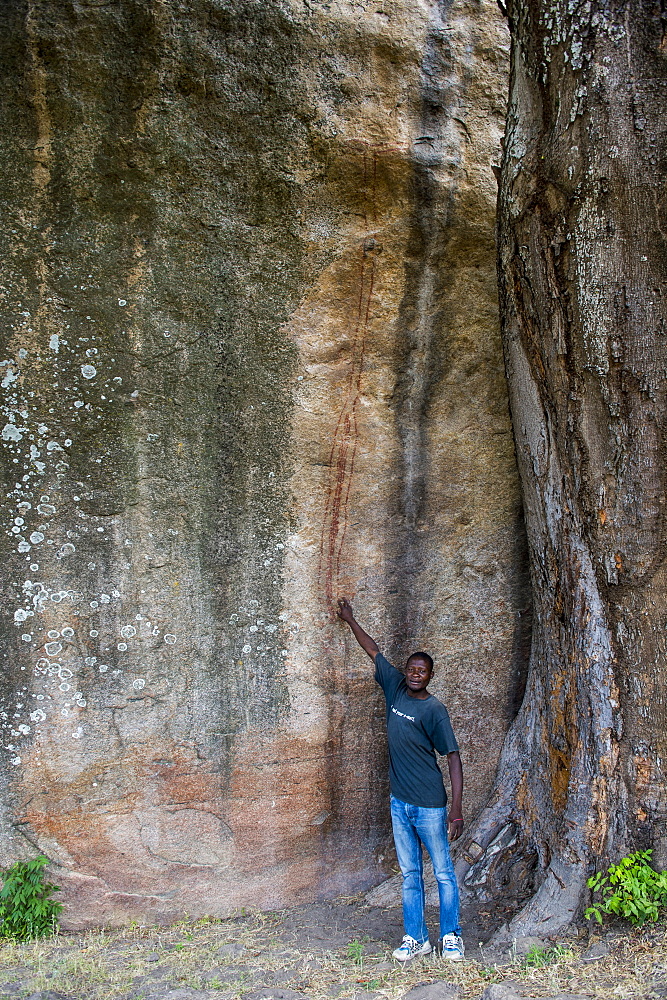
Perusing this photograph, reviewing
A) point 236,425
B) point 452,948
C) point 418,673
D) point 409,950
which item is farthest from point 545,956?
point 236,425

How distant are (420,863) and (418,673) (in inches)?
32.2

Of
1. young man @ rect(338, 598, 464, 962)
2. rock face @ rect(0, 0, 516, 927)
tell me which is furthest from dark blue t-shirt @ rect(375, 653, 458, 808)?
rock face @ rect(0, 0, 516, 927)

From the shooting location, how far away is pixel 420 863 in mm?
3365

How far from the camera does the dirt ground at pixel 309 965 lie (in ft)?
9.55

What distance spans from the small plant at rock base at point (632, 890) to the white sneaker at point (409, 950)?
26.7 inches

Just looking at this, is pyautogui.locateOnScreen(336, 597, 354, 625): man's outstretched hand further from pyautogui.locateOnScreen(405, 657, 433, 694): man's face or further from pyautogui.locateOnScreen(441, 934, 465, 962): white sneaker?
pyautogui.locateOnScreen(441, 934, 465, 962): white sneaker

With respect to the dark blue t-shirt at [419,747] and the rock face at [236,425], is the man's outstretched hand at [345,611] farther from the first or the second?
the dark blue t-shirt at [419,747]

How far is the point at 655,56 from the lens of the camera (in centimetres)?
288

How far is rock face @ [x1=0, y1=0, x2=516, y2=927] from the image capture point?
3361 millimetres

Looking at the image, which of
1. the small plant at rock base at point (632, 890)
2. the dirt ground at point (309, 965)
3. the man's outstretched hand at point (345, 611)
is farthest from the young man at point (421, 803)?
the small plant at rock base at point (632, 890)

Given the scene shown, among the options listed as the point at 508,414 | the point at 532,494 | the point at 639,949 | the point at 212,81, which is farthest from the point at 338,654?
the point at 212,81

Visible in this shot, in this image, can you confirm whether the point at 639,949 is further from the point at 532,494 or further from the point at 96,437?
the point at 96,437

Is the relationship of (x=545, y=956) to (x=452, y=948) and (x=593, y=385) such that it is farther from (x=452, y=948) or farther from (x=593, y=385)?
(x=593, y=385)

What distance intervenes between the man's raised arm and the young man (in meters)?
0.29
